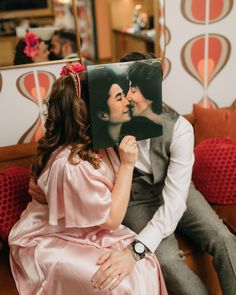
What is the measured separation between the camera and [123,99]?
1196 millimetres

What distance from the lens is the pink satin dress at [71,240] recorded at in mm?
1135

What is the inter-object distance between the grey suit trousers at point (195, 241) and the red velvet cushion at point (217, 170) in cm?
15

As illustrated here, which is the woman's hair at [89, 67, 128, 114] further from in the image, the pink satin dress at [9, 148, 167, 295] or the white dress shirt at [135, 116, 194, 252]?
the white dress shirt at [135, 116, 194, 252]

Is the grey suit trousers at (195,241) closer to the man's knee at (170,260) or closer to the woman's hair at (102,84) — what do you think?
the man's knee at (170,260)

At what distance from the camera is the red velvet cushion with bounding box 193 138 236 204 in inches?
63.5

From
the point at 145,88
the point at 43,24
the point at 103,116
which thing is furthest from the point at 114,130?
the point at 43,24

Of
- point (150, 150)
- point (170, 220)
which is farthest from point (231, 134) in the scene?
point (170, 220)

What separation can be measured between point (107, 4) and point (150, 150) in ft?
3.06

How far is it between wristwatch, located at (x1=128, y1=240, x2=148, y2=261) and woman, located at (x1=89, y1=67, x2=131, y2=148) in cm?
34

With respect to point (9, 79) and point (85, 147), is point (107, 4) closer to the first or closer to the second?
point (9, 79)

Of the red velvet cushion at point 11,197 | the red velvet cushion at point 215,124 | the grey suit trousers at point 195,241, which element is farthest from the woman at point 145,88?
the red velvet cushion at point 215,124

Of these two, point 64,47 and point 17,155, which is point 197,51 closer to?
point 64,47

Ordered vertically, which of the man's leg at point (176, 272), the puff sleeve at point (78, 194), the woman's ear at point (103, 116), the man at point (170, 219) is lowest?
the man's leg at point (176, 272)

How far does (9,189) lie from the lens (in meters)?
1.49
